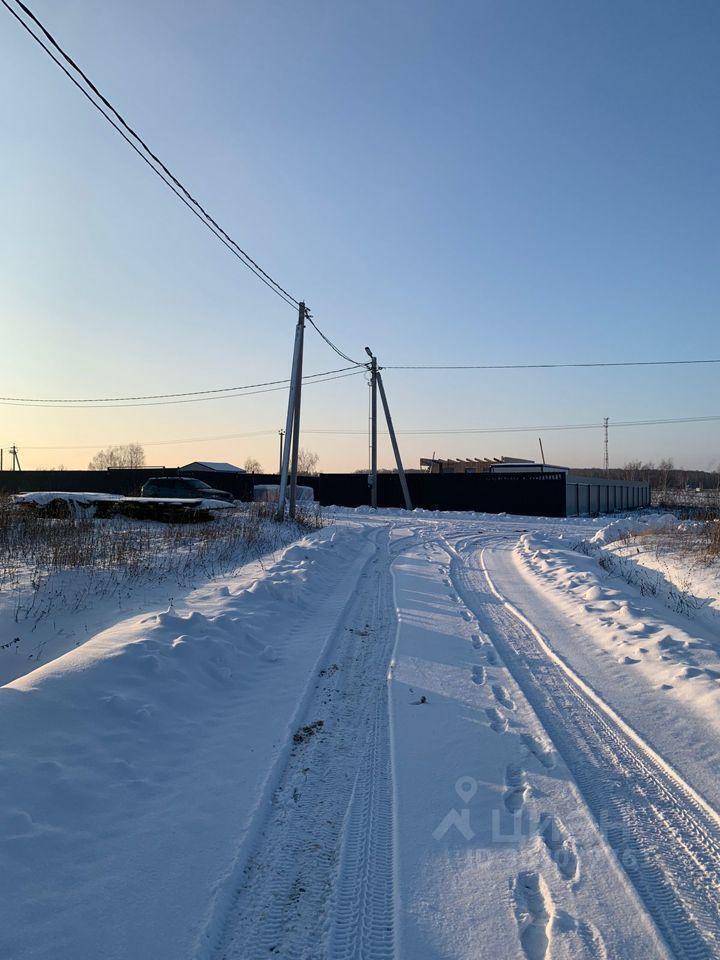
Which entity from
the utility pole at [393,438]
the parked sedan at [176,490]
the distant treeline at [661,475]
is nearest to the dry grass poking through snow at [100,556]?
the parked sedan at [176,490]

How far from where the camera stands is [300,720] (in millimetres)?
4766

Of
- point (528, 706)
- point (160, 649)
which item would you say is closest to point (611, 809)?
point (528, 706)

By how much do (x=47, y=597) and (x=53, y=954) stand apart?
708 cm

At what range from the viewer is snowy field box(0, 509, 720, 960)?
2600 millimetres

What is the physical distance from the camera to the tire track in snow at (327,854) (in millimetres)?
2553

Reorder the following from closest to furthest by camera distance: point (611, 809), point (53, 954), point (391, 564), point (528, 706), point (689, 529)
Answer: point (53, 954), point (611, 809), point (528, 706), point (391, 564), point (689, 529)

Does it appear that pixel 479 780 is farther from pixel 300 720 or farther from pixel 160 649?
pixel 160 649

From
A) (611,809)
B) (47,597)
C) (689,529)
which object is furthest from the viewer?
(689,529)

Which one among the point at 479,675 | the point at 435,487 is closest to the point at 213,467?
the point at 435,487

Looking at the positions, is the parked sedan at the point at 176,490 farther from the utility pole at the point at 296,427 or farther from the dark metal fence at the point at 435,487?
the dark metal fence at the point at 435,487

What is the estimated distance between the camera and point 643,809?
3.52m

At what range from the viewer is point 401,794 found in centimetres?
365

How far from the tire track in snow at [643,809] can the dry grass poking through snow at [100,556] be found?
6371 millimetres

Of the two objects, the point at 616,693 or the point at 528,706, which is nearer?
the point at 528,706
